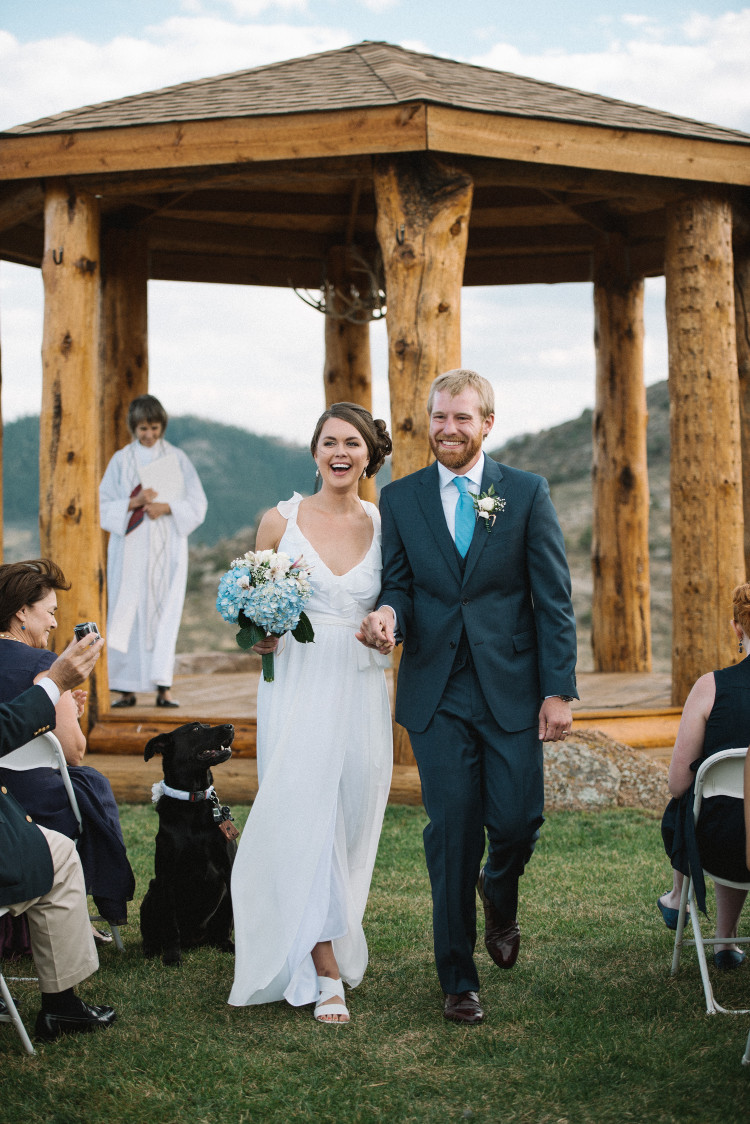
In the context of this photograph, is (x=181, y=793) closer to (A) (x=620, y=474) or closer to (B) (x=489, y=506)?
(B) (x=489, y=506)

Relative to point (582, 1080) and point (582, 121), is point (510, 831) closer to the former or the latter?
point (582, 1080)

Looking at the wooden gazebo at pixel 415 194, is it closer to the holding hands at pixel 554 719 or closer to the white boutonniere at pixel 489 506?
the white boutonniere at pixel 489 506

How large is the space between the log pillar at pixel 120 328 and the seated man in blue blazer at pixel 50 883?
6.55 m

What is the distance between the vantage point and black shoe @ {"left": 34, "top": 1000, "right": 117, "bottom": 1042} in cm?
373

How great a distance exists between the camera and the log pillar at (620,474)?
10.9 metres

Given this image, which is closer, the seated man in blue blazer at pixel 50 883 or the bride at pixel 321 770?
the seated man in blue blazer at pixel 50 883

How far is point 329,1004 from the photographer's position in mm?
3895

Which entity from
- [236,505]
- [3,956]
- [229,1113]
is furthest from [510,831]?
[236,505]

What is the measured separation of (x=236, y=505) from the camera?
152 feet

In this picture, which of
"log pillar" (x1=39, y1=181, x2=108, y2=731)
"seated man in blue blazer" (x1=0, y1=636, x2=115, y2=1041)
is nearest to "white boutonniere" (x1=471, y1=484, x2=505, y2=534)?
"seated man in blue blazer" (x1=0, y1=636, x2=115, y2=1041)

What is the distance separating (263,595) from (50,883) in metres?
1.14

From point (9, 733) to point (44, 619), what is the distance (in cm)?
80

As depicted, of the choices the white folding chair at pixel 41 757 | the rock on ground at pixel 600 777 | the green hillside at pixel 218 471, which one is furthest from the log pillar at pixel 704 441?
the green hillside at pixel 218 471

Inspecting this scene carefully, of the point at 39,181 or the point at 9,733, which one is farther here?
the point at 39,181
